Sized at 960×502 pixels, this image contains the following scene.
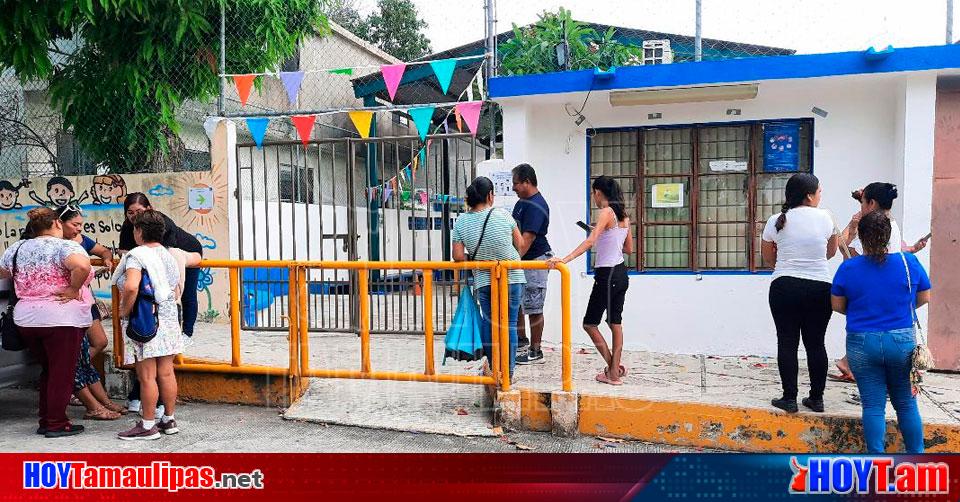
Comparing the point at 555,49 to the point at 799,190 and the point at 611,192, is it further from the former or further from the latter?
the point at 799,190

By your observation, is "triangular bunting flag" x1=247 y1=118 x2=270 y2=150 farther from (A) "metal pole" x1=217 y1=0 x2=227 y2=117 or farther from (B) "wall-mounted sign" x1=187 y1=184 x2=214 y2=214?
(B) "wall-mounted sign" x1=187 y1=184 x2=214 y2=214

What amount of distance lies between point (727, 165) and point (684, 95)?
82 cm

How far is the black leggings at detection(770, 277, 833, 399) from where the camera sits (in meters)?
4.49

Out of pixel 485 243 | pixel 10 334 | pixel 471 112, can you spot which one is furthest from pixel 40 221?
pixel 471 112

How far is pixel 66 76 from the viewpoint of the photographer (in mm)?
8453

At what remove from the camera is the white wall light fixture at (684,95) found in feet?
20.5

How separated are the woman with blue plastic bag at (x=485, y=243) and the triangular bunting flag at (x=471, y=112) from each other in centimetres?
194

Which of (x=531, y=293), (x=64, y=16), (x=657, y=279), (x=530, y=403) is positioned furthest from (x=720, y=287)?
(x=64, y=16)

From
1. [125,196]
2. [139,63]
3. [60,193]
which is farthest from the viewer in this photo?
[60,193]

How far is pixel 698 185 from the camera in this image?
6773 mm

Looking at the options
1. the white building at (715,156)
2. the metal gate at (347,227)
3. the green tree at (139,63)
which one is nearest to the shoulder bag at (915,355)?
the white building at (715,156)

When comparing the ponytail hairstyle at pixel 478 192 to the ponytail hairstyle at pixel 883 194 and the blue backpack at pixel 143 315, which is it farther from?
the ponytail hairstyle at pixel 883 194

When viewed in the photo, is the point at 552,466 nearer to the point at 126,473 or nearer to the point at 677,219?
the point at 126,473

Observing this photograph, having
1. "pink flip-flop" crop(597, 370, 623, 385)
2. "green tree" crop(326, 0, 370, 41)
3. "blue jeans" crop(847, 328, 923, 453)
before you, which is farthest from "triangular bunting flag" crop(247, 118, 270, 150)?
"green tree" crop(326, 0, 370, 41)
